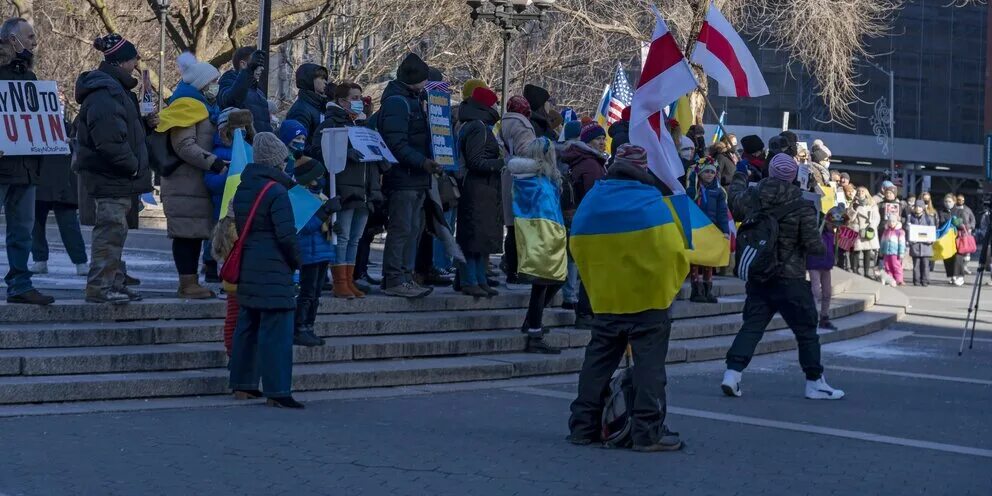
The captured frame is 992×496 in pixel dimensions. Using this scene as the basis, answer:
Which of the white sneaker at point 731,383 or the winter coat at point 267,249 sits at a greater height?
the winter coat at point 267,249

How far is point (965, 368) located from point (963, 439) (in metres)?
4.67

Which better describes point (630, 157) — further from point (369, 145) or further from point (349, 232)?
point (349, 232)

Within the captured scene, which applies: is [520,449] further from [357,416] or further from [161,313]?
[161,313]

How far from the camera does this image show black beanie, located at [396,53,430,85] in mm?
12328

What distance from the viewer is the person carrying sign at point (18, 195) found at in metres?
10.2

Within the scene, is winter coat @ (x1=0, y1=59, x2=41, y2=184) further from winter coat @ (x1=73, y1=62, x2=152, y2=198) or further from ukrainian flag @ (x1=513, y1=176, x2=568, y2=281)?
ukrainian flag @ (x1=513, y1=176, x2=568, y2=281)

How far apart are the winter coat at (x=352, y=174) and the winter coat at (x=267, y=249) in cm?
241

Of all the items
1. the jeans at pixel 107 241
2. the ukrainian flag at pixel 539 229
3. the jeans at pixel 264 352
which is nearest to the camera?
the jeans at pixel 264 352

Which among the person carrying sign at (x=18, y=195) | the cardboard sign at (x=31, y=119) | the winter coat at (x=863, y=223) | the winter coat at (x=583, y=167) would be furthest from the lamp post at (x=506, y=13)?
the winter coat at (x=863, y=223)

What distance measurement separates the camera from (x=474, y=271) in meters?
13.2

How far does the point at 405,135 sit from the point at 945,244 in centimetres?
1812

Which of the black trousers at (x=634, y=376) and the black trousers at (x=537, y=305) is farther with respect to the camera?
the black trousers at (x=537, y=305)

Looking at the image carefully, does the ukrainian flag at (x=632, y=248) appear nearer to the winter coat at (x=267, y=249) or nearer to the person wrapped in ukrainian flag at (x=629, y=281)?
the person wrapped in ukrainian flag at (x=629, y=281)

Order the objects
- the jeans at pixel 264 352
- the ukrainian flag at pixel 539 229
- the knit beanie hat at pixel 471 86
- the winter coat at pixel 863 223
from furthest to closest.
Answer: the winter coat at pixel 863 223 < the knit beanie hat at pixel 471 86 < the ukrainian flag at pixel 539 229 < the jeans at pixel 264 352
